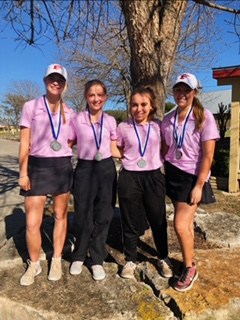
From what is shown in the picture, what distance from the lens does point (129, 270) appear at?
9.43 feet

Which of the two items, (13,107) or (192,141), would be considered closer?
(192,141)

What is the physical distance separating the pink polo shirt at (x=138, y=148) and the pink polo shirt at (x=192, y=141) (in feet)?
0.38

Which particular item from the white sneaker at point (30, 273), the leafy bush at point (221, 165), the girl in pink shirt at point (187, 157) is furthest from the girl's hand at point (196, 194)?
the leafy bush at point (221, 165)

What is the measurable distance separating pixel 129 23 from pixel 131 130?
1.58 metres

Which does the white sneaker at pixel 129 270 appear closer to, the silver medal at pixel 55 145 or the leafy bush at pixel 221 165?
the silver medal at pixel 55 145

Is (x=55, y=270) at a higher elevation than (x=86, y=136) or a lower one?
lower

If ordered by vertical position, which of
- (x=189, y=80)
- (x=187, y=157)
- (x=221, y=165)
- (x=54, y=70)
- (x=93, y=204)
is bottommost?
(x=221, y=165)

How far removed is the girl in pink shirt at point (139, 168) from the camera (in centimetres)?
278

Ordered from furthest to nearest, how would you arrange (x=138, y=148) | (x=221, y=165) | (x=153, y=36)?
1. (x=221, y=165)
2. (x=153, y=36)
3. (x=138, y=148)

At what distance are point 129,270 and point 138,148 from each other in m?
1.07

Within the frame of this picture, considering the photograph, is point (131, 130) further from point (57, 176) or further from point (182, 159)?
point (57, 176)

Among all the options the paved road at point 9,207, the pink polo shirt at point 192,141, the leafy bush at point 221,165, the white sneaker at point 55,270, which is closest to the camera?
the pink polo shirt at point 192,141

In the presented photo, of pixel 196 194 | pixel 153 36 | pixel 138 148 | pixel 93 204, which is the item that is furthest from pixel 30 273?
pixel 153 36

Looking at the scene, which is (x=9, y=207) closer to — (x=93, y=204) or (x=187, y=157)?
(x=93, y=204)
